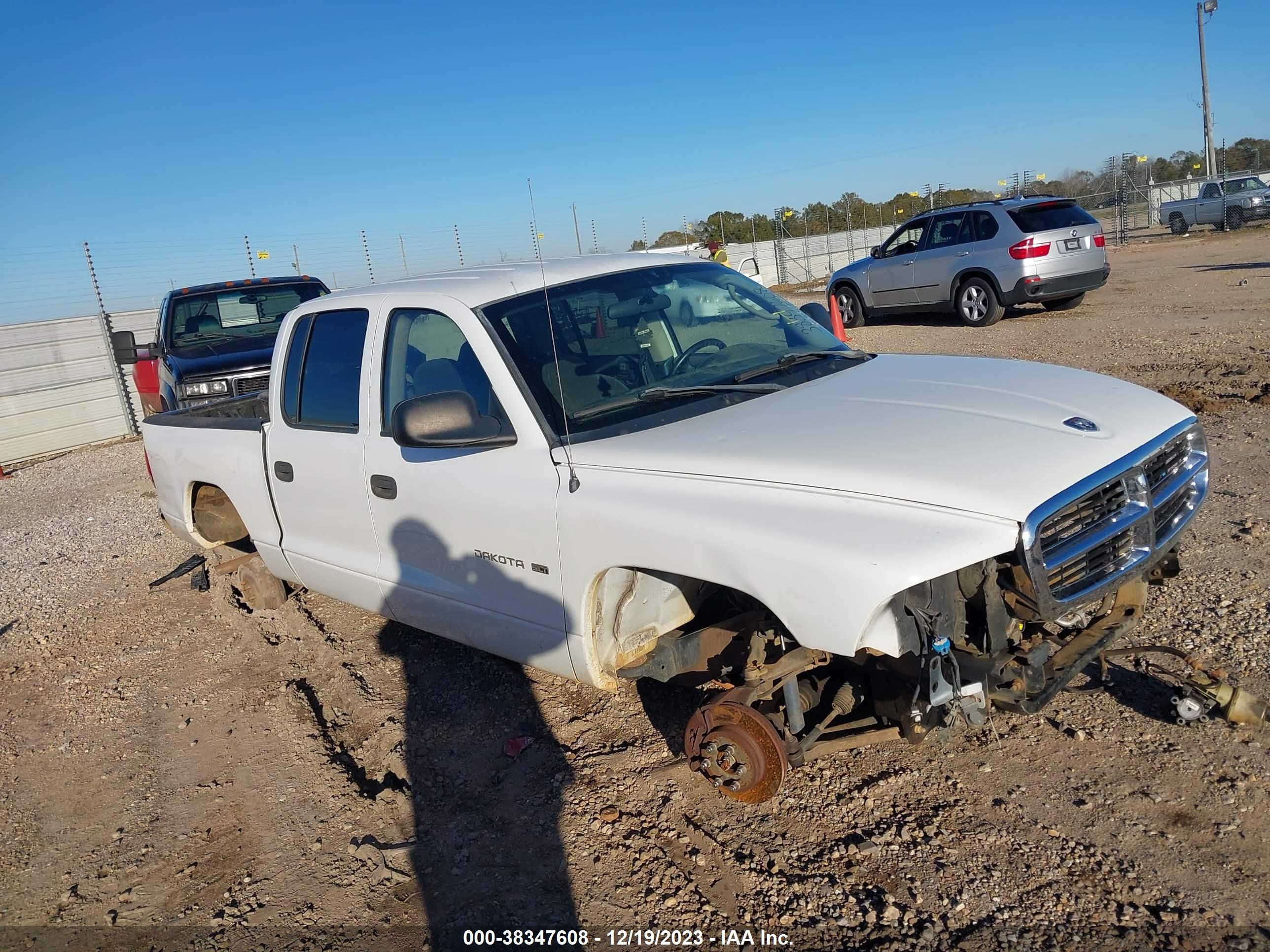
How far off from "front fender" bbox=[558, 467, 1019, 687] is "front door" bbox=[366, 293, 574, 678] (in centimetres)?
27

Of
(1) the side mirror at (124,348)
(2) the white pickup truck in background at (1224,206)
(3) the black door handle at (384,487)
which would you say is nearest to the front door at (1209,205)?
(2) the white pickup truck in background at (1224,206)

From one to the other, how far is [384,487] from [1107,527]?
109 inches

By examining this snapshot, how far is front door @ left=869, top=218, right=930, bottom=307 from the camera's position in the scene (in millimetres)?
15469

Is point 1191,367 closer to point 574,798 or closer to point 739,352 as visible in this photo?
point 739,352

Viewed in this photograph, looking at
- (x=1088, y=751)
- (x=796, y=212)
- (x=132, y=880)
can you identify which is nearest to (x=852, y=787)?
(x=1088, y=751)

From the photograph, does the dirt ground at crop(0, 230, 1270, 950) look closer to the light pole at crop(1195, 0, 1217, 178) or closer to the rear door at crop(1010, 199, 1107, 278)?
the rear door at crop(1010, 199, 1107, 278)

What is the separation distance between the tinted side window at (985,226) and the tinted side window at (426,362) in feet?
39.4

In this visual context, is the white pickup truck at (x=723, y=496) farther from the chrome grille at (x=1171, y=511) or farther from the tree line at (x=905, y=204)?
the tree line at (x=905, y=204)

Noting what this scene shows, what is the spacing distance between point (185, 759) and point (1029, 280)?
12.9 metres

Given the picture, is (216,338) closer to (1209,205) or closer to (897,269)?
(897,269)

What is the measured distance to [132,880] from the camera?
3502 mm

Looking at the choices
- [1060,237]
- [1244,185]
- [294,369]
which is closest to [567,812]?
[294,369]

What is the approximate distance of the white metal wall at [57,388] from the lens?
15289 millimetres

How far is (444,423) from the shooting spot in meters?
3.37
